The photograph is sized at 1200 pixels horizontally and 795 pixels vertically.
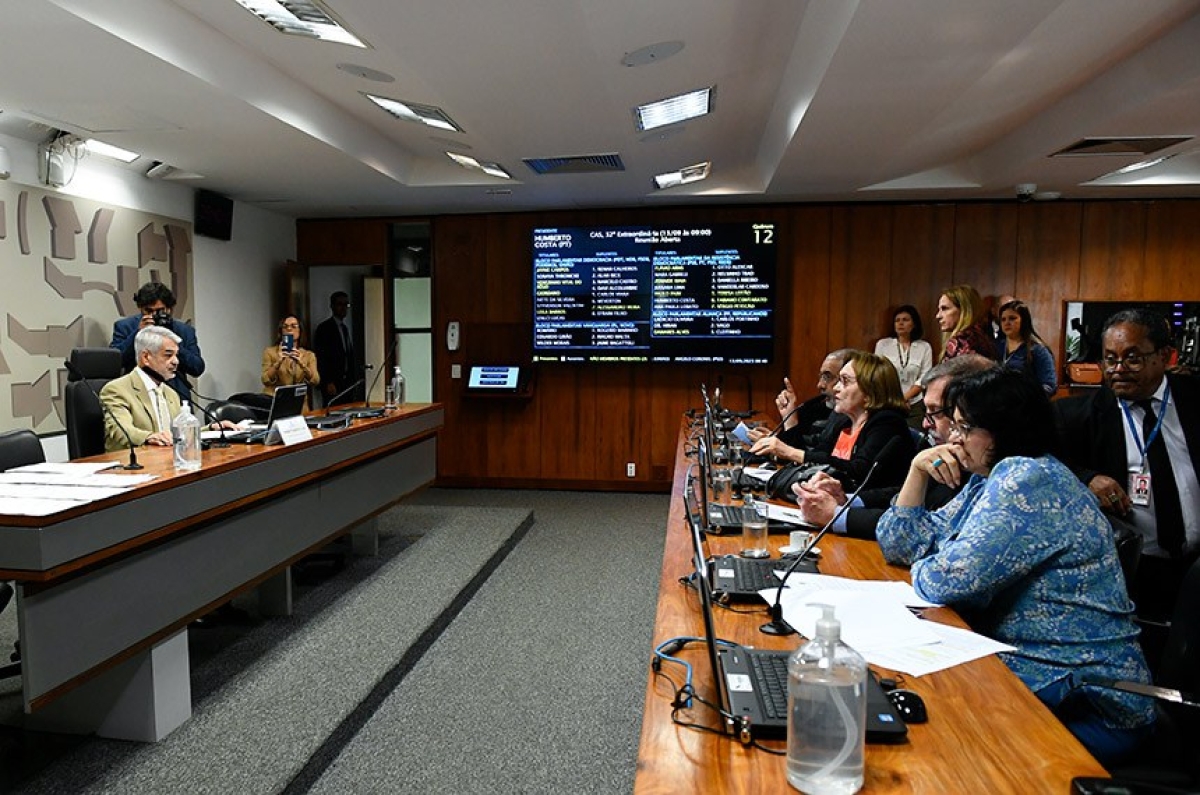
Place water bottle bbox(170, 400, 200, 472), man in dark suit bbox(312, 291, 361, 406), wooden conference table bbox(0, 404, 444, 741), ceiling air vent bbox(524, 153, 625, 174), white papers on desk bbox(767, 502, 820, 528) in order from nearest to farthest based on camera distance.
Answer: wooden conference table bbox(0, 404, 444, 741) → white papers on desk bbox(767, 502, 820, 528) → water bottle bbox(170, 400, 200, 472) → ceiling air vent bbox(524, 153, 625, 174) → man in dark suit bbox(312, 291, 361, 406)

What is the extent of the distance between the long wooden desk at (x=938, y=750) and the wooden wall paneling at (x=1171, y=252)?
5.55 metres

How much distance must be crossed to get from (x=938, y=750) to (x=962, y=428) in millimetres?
818

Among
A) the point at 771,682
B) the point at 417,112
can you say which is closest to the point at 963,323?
the point at 417,112

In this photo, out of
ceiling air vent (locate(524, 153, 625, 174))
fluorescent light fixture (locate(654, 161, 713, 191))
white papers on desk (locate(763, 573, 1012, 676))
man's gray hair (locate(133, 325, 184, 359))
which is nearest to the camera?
white papers on desk (locate(763, 573, 1012, 676))

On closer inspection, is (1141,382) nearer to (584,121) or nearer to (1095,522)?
(1095,522)

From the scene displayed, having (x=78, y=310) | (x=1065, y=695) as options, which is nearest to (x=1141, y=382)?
(x=1065, y=695)

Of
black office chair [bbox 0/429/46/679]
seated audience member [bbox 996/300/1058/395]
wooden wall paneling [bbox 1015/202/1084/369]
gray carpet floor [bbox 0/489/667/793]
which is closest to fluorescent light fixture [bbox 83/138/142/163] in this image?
black office chair [bbox 0/429/46/679]

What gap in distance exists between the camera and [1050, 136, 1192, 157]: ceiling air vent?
3881mm

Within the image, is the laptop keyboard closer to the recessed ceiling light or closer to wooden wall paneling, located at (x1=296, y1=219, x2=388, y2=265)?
the recessed ceiling light

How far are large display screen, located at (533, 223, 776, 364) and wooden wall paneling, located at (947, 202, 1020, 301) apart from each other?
141cm

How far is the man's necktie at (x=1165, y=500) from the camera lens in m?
2.35

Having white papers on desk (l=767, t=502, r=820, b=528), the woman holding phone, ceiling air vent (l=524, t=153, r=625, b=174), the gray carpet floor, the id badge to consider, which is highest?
ceiling air vent (l=524, t=153, r=625, b=174)

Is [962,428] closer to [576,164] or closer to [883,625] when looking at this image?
[883,625]

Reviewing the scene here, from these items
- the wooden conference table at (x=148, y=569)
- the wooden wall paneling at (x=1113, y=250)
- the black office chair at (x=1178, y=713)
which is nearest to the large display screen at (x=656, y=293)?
the wooden wall paneling at (x=1113, y=250)
